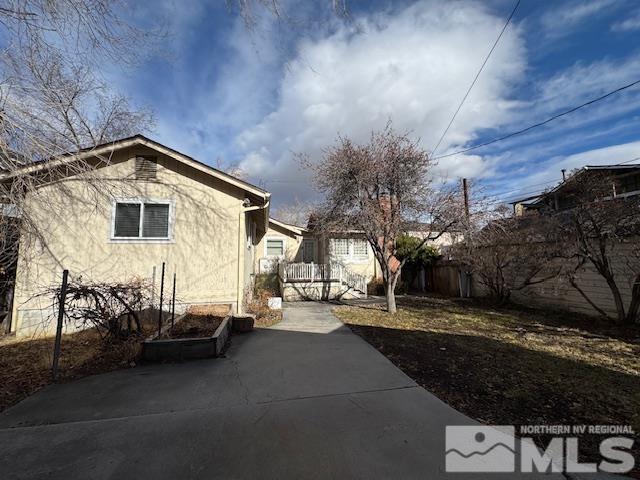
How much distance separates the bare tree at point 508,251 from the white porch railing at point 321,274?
15.7 feet

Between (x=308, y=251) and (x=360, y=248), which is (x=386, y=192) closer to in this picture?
(x=360, y=248)

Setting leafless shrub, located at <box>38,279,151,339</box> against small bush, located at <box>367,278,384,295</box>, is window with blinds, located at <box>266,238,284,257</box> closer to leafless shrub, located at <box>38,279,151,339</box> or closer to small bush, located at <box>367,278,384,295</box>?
small bush, located at <box>367,278,384,295</box>

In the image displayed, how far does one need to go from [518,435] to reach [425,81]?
9911 millimetres

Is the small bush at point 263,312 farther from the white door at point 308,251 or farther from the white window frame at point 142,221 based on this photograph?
the white door at point 308,251

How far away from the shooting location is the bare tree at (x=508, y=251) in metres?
8.73

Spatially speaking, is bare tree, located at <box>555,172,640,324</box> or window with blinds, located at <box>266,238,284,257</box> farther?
window with blinds, located at <box>266,238,284,257</box>

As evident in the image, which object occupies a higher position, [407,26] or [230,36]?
[407,26]

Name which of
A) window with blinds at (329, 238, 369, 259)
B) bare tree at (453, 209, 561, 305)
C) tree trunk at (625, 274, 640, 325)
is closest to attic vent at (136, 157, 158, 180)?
window with blinds at (329, 238, 369, 259)

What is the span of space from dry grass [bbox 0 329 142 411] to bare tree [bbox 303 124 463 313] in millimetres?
6581

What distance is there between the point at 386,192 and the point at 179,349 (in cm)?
739

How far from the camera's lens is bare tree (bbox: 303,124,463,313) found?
894 centimetres

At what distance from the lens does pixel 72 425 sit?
9.46ft

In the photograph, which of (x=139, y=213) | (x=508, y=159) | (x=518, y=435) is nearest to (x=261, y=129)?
(x=139, y=213)

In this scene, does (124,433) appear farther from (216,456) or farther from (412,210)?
(412,210)
